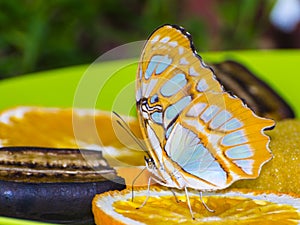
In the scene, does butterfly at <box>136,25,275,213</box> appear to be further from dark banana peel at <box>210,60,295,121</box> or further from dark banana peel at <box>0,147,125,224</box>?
dark banana peel at <box>210,60,295,121</box>

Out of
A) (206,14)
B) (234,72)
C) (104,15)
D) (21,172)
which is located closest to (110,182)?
(21,172)

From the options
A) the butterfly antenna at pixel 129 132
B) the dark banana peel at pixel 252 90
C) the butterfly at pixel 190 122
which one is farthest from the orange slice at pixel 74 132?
the dark banana peel at pixel 252 90

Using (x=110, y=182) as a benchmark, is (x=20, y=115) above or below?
above

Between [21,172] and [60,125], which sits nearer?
[21,172]

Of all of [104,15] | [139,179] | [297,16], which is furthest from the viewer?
[297,16]

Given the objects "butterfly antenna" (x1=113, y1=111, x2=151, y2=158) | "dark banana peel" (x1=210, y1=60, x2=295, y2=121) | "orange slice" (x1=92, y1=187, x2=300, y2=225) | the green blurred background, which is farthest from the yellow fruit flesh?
the green blurred background

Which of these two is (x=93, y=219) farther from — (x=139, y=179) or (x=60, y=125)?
(x=60, y=125)

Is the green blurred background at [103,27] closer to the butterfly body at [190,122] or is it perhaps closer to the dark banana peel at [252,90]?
the dark banana peel at [252,90]
